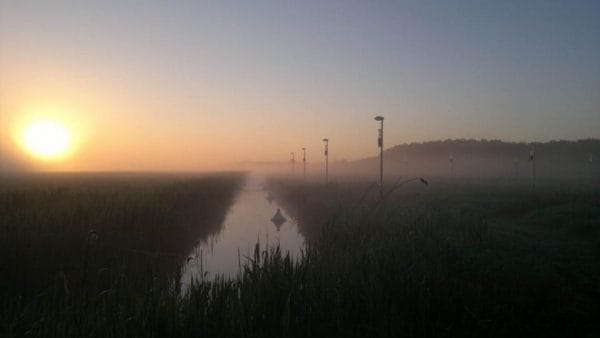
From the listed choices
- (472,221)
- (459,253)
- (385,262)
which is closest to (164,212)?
(385,262)

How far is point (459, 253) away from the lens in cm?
881

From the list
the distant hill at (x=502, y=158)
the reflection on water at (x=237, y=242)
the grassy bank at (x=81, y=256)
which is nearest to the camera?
the grassy bank at (x=81, y=256)

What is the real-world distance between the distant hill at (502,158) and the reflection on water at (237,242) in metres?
92.7

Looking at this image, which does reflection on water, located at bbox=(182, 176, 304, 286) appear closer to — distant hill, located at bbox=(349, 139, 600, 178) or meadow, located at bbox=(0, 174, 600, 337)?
Answer: meadow, located at bbox=(0, 174, 600, 337)

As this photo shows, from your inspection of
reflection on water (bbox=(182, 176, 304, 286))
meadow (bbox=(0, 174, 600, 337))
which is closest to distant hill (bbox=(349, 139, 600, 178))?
reflection on water (bbox=(182, 176, 304, 286))

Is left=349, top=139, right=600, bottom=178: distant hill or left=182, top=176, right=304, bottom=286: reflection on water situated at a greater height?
left=349, top=139, right=600, bottom=178: distant hill

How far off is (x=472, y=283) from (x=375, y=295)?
7.04ft

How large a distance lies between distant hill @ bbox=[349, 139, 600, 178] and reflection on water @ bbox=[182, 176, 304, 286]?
92735mm

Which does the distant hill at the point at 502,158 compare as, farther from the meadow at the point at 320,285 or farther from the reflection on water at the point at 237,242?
the meadow at the point at 320,285

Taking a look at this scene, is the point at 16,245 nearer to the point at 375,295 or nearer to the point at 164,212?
the point at 164,212

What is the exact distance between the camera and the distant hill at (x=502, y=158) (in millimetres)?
120562

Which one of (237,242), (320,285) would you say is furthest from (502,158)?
(320,285)

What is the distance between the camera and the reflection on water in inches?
452

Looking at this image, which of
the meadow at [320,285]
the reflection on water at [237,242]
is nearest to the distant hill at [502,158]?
the reflection on water at [237,242]
